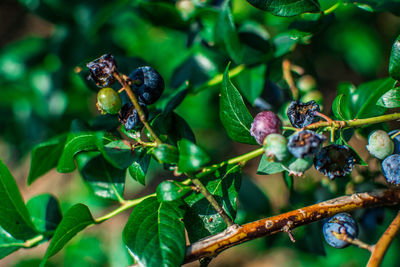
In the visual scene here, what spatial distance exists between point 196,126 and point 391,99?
56.9 inches

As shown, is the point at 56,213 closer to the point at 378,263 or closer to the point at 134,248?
the point at 134,248

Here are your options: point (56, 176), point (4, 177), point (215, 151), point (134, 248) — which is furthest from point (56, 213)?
point (56, 176)

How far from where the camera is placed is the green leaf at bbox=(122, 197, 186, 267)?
0.74 meters

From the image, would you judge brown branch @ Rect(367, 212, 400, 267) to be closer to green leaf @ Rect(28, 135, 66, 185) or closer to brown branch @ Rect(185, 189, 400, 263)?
brown branch @ Rect(185, 189, 400, 263)

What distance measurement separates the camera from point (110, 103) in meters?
0.74

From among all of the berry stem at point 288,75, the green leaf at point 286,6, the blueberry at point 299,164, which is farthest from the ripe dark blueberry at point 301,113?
the berry stem at point 288,75

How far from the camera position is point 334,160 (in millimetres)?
746

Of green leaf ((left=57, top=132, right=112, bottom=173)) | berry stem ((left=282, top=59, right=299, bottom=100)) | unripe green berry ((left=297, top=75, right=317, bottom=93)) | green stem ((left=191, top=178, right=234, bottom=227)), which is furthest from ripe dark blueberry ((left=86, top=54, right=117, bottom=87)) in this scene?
unripe green berry ((left=297, top=75, right=317, bottom=93))

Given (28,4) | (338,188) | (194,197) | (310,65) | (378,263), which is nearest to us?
(378,263)

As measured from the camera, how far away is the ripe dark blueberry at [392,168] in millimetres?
791

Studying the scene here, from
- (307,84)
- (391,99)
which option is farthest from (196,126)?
(391,99)

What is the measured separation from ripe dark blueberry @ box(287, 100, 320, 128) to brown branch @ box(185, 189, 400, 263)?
18 centimetres

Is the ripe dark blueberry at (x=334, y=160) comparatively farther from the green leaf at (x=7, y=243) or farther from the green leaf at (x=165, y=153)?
the green leaf at (x=7, y=243)

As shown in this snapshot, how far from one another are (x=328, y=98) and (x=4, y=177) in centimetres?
282
